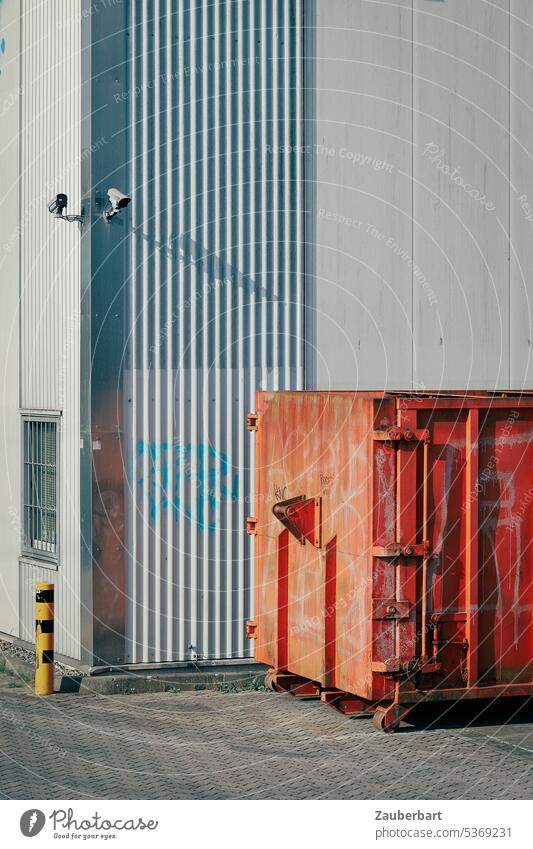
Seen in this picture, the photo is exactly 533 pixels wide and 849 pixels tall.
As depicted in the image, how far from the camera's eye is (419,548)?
10.2 metres

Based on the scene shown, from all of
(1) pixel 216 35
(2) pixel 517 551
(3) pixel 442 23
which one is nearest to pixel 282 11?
(1) pixel 216 35

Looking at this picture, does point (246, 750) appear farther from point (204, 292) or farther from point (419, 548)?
point (204, 292)

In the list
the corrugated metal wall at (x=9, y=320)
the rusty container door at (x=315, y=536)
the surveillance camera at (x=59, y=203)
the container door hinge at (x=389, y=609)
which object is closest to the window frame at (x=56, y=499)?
the corrugated metal wall at (x=9, y=320)

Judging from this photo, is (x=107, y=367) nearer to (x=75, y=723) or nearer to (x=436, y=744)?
(x=75, y=723)

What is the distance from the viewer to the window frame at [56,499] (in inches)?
546

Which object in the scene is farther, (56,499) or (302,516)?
(56,499)

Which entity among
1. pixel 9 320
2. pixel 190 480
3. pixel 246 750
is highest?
pixel 9 320

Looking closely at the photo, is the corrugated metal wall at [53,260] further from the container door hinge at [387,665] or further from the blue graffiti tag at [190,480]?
the container door hinge at [387,665]

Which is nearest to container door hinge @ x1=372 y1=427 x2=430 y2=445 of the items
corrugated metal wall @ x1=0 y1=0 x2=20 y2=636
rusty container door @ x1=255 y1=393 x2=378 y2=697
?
rusty container door @ x1=255 y1=393 x2=378 y2=697

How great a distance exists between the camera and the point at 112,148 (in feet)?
43.0

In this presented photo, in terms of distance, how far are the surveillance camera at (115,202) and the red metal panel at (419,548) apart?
9.83 feet

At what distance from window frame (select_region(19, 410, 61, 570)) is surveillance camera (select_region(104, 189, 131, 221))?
2.24 m

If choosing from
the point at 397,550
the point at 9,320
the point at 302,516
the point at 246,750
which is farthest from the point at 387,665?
the point at 9,320

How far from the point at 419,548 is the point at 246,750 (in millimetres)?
2103
